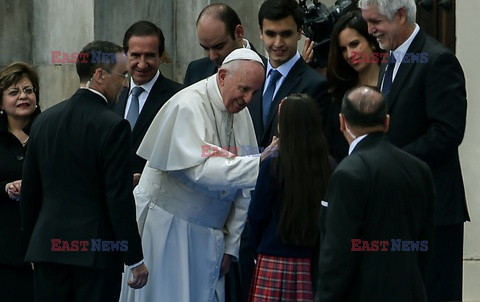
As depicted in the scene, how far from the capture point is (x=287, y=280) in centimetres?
741

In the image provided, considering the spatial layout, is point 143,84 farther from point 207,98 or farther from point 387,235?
point 387,235

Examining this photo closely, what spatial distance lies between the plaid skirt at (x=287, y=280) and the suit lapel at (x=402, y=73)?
104 centimetres

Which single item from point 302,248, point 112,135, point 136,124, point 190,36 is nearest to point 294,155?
point 302,248

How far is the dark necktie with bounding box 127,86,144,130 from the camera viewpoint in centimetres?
916

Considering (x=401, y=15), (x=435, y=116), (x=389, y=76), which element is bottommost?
(x=435, y=116)

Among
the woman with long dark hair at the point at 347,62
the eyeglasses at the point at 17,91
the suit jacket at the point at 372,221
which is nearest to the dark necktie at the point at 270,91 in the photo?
the woman with long dark hair at the point at 347,62

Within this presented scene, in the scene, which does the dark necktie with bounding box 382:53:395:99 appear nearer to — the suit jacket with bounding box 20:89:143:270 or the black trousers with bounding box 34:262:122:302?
the suit jacket with bounding box 20:89:143:270

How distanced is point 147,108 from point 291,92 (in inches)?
44.3

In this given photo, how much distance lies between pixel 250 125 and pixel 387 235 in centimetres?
206

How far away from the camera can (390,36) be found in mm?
7707

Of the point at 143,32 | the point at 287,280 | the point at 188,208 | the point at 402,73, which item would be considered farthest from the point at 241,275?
the point at 143,32

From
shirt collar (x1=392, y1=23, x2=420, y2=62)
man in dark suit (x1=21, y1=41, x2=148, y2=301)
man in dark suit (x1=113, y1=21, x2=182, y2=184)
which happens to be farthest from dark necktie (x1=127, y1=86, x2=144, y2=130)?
shirt collar (x1=392, y1=23, x2=420, y2=62)

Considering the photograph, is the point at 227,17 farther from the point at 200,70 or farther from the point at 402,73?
the point at 402,73

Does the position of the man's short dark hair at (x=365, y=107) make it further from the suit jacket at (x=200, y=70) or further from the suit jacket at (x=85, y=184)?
the suit jacket at (x=200, y=70)
